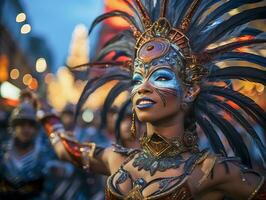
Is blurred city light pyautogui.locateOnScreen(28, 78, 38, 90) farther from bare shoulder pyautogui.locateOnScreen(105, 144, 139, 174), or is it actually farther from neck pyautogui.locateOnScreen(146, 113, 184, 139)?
neck pyautogui.locateOnScreen(146, 113, 184, 139)

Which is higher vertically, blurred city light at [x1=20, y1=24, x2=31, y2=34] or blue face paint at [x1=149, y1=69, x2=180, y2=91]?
blurred city light at [x1=20, y1=24, x2=31, y2=34]

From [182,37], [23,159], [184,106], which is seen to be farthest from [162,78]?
[23,159]

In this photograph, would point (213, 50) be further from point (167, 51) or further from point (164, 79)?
point (164, 79)

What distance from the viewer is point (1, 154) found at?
583 cm

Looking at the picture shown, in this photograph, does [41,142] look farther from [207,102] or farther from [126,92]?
[207,102]

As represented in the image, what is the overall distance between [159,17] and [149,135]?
31.7 inches

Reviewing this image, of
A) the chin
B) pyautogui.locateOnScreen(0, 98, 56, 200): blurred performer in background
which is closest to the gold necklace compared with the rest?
the chin

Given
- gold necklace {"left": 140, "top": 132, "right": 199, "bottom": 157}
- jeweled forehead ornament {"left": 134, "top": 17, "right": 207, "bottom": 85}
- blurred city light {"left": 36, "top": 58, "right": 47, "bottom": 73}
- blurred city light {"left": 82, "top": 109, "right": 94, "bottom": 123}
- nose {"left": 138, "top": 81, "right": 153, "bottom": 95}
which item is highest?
jeweled forehead ornament {"left": 134, "top": 17, "right": 207, "bottom": 85}

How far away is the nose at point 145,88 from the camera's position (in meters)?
3.25

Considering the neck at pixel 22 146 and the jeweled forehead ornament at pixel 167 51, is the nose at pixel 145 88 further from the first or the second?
the neck at pixel 22 146

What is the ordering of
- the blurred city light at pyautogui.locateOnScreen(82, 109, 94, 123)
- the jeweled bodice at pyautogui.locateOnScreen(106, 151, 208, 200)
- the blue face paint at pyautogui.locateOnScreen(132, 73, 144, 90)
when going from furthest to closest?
1. the blurred city light at pyautogui.locateOnScreen(82, 109, 94, 123)
2. the blue face paint at pyautogui.locateOnScreen(132, 73, 144, 90)
3. the jeweled bodice at pyautogui.locateOnScreen(106, 151, 208, 200)

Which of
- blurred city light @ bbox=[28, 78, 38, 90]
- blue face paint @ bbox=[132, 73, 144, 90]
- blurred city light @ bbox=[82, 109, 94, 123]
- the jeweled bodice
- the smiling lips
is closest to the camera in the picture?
the jeweled bodice

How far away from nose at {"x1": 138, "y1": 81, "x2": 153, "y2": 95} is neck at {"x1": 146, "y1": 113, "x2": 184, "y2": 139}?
21 centimetres

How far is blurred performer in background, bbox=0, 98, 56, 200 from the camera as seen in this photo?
548 centimetres
